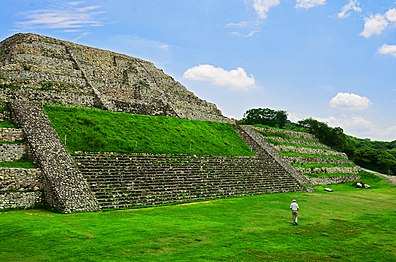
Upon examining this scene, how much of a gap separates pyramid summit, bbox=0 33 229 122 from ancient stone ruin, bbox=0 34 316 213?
0.10 metres

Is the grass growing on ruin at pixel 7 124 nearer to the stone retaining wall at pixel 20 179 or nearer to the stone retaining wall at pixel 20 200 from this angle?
the stone retaining wall at pixel 20 179

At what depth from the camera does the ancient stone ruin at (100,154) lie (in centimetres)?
1977

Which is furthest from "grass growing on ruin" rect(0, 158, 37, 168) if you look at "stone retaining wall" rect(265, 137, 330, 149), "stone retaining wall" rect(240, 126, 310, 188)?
"stone retaining wall" rect(265, 137, 330, 149)

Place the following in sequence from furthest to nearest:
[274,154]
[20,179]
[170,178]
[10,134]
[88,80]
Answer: [274,154] < [88,80] < [170,178] < [10,134] < [20,179]

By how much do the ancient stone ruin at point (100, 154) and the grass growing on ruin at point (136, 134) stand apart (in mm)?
921

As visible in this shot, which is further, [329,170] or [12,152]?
[329,170]

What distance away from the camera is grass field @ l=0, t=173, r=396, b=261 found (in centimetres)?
1163

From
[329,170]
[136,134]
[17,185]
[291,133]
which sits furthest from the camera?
[291,133]

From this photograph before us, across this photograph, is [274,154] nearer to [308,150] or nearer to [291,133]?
[308,150]

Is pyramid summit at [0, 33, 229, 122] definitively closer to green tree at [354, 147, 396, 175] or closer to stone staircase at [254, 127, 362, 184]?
stone staircase at [254, 127, 362, 184]

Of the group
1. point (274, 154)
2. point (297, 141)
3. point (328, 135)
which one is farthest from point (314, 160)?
point (328, 135)

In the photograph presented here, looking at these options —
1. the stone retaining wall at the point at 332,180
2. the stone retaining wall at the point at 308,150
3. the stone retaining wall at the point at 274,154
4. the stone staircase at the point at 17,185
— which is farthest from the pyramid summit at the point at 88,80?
the stone retaining wall at the point at 332,180

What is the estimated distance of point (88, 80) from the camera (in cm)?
3584

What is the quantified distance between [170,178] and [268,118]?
39.3 metres
